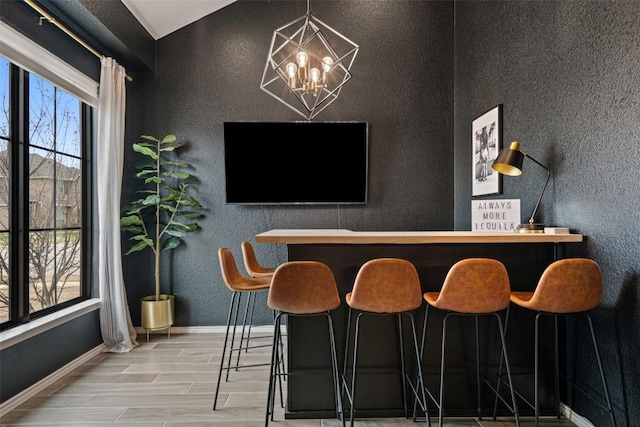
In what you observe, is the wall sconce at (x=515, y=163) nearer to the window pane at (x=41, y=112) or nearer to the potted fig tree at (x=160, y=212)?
the potted fig tree at (x=160, y=212)

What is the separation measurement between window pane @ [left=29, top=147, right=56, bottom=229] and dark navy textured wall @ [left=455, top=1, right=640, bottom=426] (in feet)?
12.0

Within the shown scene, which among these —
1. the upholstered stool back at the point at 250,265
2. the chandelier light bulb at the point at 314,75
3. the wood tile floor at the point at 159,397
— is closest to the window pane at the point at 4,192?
the wood tile floor at the point at 159,397

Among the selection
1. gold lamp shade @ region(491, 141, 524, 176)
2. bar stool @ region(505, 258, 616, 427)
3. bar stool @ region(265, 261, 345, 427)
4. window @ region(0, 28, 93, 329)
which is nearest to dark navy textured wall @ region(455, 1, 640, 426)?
bar stool @ region(505, 258, 616, 427)

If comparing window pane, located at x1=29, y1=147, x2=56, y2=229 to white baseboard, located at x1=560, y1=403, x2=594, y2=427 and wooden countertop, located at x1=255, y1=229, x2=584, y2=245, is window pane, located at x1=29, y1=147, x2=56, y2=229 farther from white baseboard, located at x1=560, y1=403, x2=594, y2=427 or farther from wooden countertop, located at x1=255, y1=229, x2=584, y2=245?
white baseboard, located at x1=560, y1=403, x2=594, y2=427

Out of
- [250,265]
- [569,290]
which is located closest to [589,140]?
[569,290]

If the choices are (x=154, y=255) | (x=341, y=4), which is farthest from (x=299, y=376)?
(x=341, y=4)

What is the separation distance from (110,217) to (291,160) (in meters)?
1.78

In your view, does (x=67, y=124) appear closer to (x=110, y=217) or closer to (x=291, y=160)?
(x=110, y=217)

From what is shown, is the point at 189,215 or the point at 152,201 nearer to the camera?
the point at 152,201

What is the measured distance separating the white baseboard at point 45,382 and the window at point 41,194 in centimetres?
46

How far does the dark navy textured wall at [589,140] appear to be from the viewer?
2.03 metres

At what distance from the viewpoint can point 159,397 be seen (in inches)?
108

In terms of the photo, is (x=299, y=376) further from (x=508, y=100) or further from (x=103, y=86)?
(x=103, y=86)

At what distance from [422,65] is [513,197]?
6.38 feet
